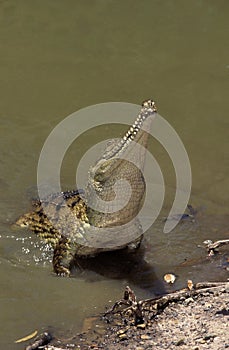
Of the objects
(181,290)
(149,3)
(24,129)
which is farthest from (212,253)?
(149,3)

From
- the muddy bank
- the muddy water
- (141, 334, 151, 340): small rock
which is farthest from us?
the muddy water

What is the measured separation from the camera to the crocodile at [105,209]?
4.96m

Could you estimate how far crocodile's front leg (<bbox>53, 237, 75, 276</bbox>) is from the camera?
5.62 meters

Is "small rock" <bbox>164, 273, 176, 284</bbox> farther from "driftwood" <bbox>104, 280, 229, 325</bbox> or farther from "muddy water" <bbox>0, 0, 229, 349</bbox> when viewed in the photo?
"driftwood" <bbox>104, 280, 229, 325</bbox>

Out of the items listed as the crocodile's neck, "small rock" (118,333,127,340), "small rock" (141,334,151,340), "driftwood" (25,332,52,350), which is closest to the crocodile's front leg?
the crocodile's neck

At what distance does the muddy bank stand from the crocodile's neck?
83 centimetres

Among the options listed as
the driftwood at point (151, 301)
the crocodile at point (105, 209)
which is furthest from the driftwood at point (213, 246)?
the driftwood at point (151, 301)

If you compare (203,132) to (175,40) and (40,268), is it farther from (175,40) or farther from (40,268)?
(40,268)

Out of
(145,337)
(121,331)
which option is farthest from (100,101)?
(145,337)

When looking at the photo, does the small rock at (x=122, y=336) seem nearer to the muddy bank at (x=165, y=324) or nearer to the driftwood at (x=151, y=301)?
the muddy bank at (x=165, y=324)

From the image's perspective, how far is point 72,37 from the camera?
987 cm

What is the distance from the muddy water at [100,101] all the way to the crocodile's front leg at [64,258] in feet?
0.30

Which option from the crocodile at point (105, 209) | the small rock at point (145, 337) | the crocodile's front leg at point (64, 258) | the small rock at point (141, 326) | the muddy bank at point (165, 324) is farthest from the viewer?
the crocodile's front leg at point (64, 258)

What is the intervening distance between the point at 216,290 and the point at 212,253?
966 millimetres
